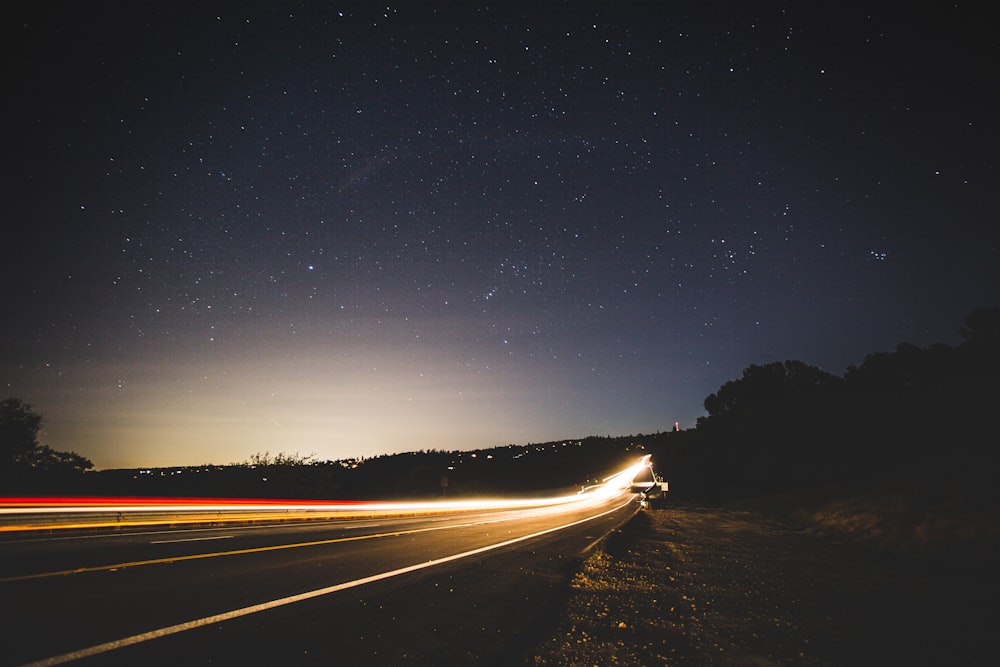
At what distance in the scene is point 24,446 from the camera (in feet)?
188

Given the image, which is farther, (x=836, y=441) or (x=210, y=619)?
(x=836, y=441)

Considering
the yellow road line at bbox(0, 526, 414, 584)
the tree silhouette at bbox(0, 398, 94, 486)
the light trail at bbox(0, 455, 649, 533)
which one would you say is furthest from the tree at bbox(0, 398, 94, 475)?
the yellow road line at bbox(0, 526, 414, 584)

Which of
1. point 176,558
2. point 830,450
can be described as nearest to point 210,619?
point 176,558

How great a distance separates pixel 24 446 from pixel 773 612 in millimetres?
77586

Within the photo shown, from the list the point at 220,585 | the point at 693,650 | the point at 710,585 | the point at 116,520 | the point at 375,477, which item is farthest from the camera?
the point at 375,477

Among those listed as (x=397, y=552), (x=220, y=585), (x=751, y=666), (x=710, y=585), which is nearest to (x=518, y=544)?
(x=397, y=552)

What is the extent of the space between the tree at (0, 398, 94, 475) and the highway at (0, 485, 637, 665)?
201 feet

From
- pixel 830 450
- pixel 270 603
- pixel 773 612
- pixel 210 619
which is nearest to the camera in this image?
pixel 210 619

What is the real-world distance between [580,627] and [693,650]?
49.9 inches

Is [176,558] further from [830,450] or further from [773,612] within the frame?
[830,450]

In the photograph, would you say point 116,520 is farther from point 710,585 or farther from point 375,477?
point 375,477

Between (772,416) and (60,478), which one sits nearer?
(60,478)

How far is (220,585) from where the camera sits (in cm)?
699

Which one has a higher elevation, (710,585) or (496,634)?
(496,634)
